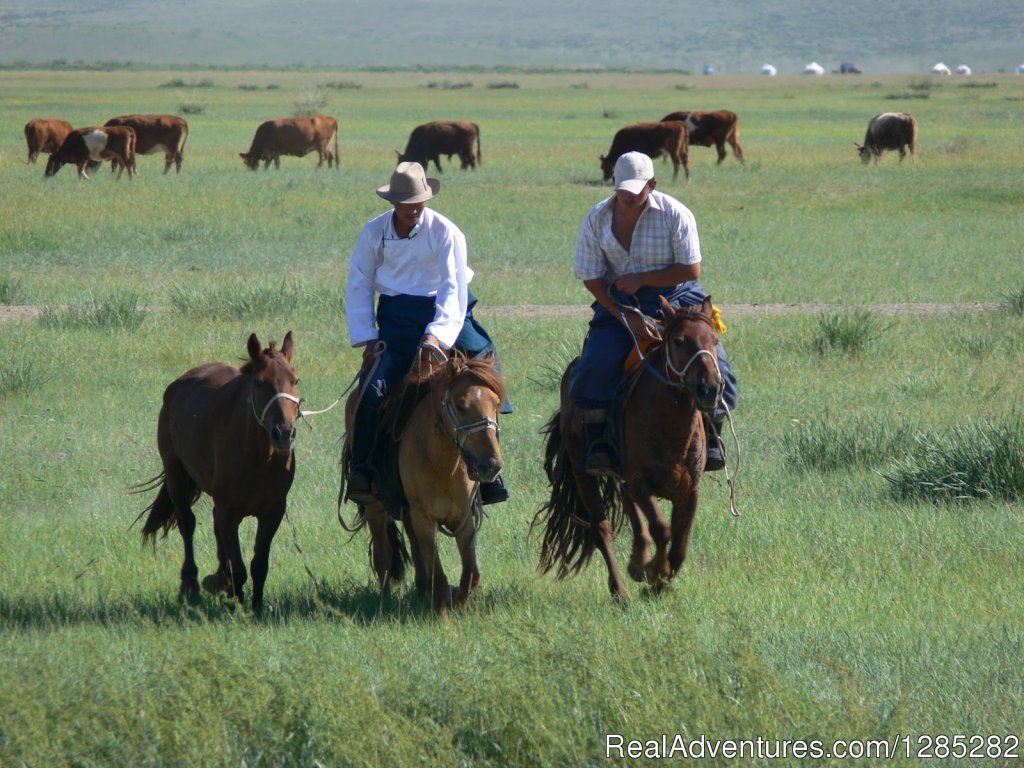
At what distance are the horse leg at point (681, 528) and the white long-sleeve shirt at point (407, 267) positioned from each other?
1.38 m

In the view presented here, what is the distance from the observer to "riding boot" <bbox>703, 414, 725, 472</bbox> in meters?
6.95

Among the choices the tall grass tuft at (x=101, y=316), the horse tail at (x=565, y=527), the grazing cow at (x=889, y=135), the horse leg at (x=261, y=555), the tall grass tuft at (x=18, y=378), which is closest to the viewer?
the horse leg at (x=261, y=555)

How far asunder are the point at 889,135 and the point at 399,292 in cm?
3305

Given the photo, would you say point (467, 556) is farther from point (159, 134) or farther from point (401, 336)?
point (159, 134)

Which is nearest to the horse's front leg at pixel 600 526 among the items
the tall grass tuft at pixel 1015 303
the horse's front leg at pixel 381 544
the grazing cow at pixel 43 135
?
the horse's front leg at pixel 381 544

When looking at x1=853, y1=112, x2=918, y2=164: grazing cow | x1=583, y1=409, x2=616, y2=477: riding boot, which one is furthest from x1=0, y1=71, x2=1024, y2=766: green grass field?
x1=853, y1=112, x2=918, y2=164: grazing cow

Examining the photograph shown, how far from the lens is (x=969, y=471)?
28.5ft

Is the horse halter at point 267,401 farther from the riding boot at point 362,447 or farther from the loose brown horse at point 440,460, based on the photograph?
the loose brown horse at point 440,460

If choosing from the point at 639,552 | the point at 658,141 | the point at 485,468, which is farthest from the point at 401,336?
the point at 658,141

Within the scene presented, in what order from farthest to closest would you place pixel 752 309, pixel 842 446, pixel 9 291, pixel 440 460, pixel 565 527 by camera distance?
pixel 9 291 → pixel 752 309 → pixel 842 446 → pixel 565 527 → pixel 440 460

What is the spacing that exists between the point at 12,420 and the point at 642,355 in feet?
19.5

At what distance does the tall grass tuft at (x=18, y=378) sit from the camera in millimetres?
11609

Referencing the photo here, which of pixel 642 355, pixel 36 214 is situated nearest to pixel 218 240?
pixel 36 214

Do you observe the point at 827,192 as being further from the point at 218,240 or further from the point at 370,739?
the point at 370,739
